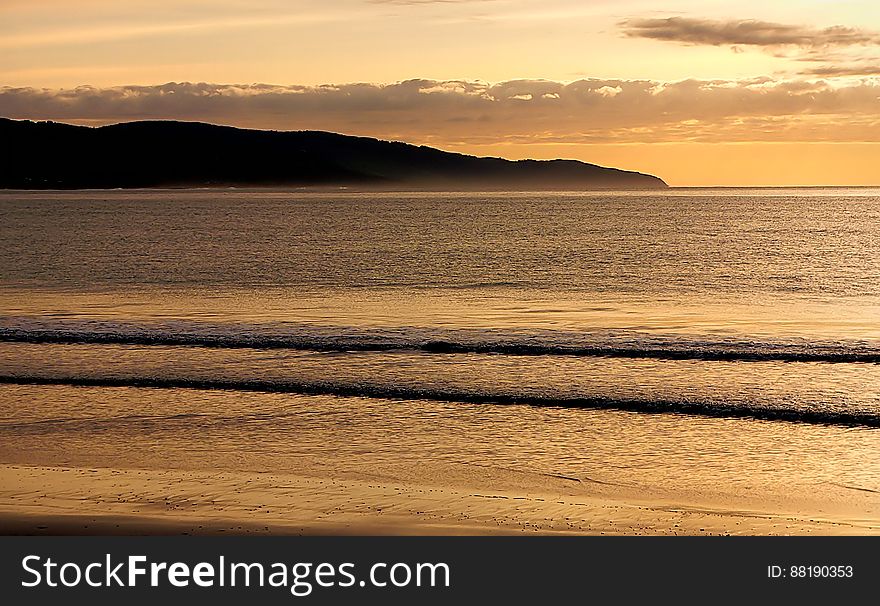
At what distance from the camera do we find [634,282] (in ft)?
157

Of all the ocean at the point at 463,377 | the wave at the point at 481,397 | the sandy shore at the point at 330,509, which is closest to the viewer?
the sandy shore at the point at 330,509

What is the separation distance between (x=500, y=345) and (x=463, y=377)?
4.58 meters

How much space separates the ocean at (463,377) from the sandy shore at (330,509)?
2.01 ft

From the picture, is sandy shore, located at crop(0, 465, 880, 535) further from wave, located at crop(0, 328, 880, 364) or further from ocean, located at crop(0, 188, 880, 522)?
wave, located at crop(0, 328, 880, 364)

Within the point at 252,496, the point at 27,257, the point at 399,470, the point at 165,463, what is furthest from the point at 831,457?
the point at 27,257

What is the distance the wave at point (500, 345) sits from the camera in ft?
75.3

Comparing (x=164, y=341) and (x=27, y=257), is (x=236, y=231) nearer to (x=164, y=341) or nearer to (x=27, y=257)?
(x=27, y=257)

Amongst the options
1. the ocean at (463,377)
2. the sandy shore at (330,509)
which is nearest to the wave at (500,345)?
the ocean at (463,377)

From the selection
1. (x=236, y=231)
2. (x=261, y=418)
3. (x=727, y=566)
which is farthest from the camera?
(x=236, y=231)

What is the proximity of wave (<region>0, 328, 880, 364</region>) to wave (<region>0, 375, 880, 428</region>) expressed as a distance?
4757 millimetres

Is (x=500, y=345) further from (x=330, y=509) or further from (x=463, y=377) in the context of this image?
(x=330, y=509)

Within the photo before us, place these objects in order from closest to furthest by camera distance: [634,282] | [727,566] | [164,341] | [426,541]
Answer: [727,566], [426,541], [164,341], [634,282]

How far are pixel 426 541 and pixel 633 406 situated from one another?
7.95 meters

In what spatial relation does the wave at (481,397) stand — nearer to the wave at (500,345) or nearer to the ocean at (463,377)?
the ocean at (463,377)
